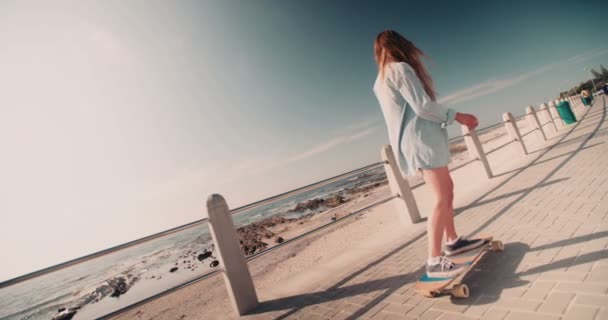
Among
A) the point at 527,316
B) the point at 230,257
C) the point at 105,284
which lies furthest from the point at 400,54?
the point at 105,284

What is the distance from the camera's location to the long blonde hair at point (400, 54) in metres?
2.22

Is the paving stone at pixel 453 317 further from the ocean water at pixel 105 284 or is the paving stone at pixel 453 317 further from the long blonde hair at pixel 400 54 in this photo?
the ocean water at pixel 105 284

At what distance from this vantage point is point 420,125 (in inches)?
82.5

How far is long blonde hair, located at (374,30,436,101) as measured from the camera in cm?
222

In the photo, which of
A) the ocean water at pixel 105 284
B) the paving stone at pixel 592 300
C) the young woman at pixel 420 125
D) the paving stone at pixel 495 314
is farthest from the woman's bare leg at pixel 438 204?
the ocean water at pixel 105 284

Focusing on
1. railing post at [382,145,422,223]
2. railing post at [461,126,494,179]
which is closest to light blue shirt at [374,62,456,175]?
railing post at [382,145,422,223]

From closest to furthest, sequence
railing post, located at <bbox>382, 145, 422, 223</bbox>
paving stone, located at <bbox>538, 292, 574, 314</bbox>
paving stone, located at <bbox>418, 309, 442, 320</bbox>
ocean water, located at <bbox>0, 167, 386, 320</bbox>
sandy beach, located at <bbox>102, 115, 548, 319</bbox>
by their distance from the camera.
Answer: paving stone, located at <bbox>538, 292, 574, 314</bbox> < paving stone, located at <bbox>418, 309, 442, 320</bbox> < sandy beach, located at <bbox>102, 115, 548, 319</bbox> < railing post, located at <bbox>382, 145, 422, 223</bbox> < ocean water, located at <bbox>0, 167, 386, 320</bbox>

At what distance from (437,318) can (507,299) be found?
46cm

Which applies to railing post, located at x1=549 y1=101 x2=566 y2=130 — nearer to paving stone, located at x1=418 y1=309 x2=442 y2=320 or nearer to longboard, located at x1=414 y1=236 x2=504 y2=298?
longboard, located at x1=414 y1=236 x2=504 y2=298

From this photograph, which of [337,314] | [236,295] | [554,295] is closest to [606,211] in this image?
[554,295]

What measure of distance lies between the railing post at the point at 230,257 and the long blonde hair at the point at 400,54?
2.16 m

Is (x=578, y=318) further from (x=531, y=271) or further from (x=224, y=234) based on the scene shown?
(x=224, y=234)

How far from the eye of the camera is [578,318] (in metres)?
1.33

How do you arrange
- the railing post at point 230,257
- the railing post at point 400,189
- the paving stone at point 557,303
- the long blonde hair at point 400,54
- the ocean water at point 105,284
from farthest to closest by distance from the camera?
the ocean water at point 105,284 < the railing post at point 400,189 < the railing post at point 230,257 < the long blonde hair at point 400,54 < the paving stone at point 557,303
